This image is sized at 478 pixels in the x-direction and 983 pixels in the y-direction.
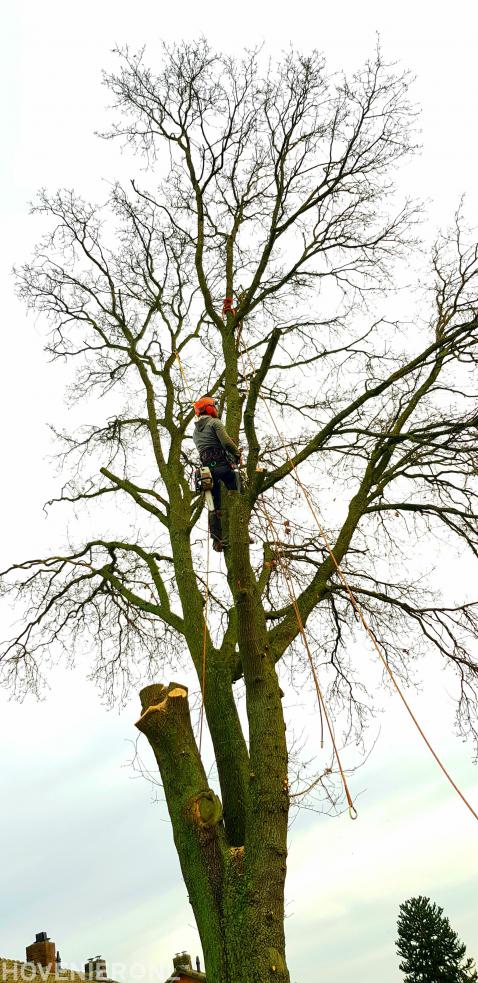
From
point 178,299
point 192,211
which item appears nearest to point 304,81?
point 192,211

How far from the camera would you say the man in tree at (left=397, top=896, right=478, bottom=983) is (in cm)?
1842

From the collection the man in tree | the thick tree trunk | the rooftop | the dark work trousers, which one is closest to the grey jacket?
the dark work trousers

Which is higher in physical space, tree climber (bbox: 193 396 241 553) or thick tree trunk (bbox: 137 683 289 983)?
tree climber (bbox: 193 396 241 553)

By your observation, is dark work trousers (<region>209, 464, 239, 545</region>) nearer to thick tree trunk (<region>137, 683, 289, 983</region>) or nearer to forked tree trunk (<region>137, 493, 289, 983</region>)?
forked tree trunk (<region>137, 493, 289, 983</region>)

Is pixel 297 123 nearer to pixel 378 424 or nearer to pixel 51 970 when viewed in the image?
pixel 378 424

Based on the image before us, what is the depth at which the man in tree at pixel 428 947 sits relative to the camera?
18.4 meters

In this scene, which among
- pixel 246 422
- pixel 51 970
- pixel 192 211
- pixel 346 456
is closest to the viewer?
pixel 246 422

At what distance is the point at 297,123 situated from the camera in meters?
8.30

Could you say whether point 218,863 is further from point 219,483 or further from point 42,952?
point 42,952

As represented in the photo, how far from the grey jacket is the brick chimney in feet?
31.6

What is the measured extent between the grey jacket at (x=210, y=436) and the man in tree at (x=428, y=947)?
53.0 ft

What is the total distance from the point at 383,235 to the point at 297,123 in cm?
132

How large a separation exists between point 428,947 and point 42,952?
9401 mm

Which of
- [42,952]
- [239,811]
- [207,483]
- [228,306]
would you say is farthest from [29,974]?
[228,306]
